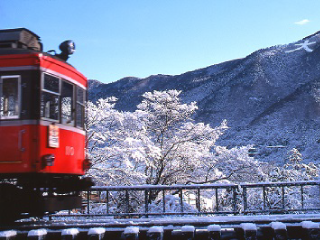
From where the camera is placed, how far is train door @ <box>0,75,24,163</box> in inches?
256

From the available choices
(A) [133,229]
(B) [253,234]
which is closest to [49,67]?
(A) [133,229]

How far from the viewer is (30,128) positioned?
21.4 ft

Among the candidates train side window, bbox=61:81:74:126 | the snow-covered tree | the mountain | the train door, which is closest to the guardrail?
the train door

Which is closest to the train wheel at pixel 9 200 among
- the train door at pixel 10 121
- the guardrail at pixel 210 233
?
the train door at pixel 10 121

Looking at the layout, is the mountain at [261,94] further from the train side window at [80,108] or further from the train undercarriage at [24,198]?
the train undercarriage at [24,198]

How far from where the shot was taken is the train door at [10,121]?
651 cm

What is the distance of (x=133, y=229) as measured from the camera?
18.1 feet

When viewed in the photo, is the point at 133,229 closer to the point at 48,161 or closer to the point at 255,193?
the point at 48,161

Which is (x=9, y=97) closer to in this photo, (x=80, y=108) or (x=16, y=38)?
(x=16, y=38)

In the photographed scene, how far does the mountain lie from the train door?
6894 cm

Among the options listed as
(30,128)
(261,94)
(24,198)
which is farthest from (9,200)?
A: (261,94)

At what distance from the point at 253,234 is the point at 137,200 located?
37.0ft

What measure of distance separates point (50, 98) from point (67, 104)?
0.61m

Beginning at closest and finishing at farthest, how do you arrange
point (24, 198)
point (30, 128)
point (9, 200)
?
point (30, 128), point (9, 200), point (24, 198)
